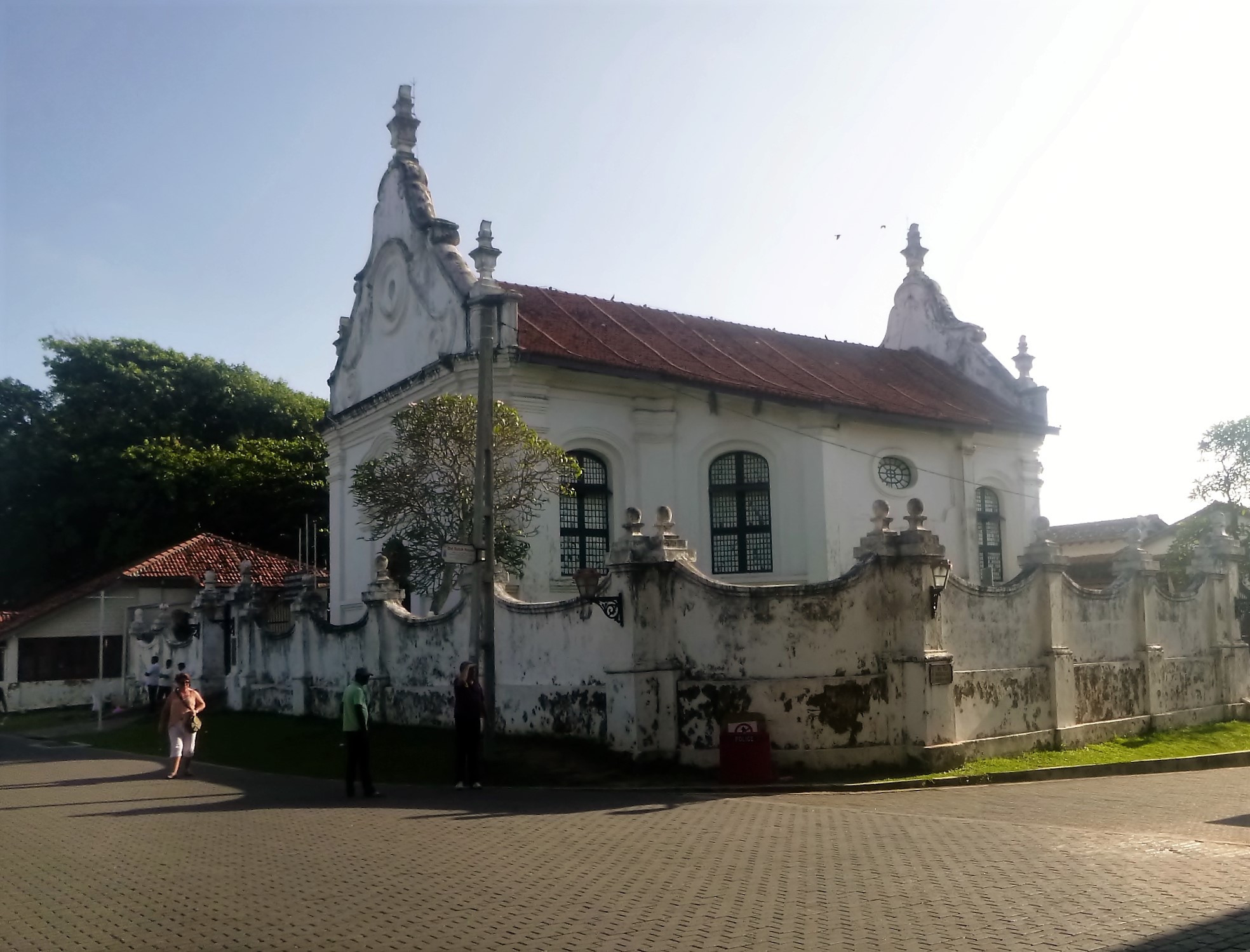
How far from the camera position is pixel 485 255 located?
21.7m

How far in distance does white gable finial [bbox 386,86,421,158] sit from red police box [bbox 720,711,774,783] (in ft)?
57.2

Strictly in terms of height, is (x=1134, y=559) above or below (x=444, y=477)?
below

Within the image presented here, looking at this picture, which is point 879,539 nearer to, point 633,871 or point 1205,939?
point 633,871

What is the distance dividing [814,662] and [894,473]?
43.8 ft

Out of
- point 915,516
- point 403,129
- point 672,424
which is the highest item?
point 403,129

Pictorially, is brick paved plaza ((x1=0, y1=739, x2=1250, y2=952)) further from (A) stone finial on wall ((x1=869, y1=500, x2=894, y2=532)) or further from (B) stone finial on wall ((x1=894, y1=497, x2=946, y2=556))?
(A) stone finial on wall ((x1=869, y1=500, x2=894, y2=532))

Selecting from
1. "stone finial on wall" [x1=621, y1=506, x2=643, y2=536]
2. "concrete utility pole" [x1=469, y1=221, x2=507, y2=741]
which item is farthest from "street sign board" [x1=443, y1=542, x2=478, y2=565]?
"stone finial on wall" [x1=621, y1=506, x2=643, y2=536]

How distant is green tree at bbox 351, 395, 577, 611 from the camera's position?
19250 millimetres

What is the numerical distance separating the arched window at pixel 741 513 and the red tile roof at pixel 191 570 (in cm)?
1247

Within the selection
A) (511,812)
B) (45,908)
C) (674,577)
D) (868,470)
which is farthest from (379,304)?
(45,908)

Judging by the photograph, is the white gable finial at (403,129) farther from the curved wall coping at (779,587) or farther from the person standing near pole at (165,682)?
the curved wall coping at (779,587)

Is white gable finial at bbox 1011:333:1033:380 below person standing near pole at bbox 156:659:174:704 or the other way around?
the other way around

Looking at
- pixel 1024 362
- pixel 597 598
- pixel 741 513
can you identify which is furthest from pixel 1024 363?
pixel 597 598

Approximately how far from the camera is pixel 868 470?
88.4 feet
